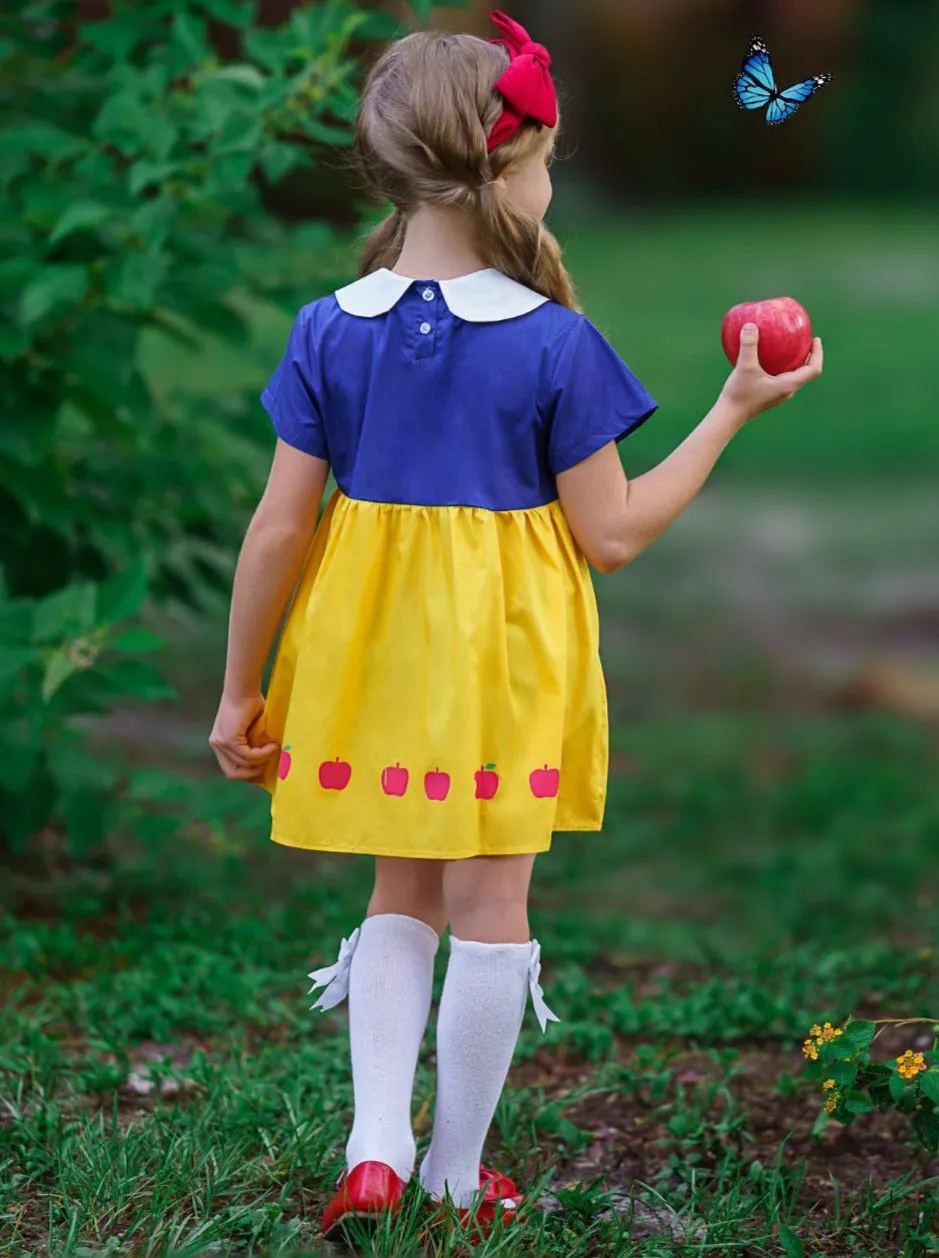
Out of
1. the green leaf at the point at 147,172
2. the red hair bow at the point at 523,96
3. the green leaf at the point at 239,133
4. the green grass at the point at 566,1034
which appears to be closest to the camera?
the red hair bow at the point at 523,96

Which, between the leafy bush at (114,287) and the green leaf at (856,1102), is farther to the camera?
the leafy bush at (114,287)

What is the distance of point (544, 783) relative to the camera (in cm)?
230

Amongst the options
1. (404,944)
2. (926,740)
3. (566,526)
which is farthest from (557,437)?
(926,740)

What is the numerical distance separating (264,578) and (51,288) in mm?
1116

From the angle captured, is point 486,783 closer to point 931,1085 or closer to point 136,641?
point 931,1085

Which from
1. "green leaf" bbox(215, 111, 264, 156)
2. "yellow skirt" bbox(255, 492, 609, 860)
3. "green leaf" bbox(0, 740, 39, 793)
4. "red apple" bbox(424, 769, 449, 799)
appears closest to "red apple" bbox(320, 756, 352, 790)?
"yellow skirt" bbox(255, 492, 609, 860)

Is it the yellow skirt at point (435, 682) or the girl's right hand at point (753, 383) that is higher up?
the girl's right hand at point (753, 383)

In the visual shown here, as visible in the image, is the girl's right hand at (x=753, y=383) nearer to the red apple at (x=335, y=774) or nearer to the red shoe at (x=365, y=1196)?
the red apple at (x=335, y=774)

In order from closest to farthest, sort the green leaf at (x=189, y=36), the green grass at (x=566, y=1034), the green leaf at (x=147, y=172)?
the green grass at (x=566, y=1034) < the green leaf at (x=147, y=172) < the green leaf at (x=189, y=36)

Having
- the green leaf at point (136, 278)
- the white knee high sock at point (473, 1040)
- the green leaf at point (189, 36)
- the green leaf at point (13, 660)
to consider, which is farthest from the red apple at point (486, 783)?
the green leaf at point (189, 36)

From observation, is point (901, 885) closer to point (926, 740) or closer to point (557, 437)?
point (926, 740)

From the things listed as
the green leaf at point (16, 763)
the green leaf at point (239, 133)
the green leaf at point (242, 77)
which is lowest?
the green leaf at point (16, 763)

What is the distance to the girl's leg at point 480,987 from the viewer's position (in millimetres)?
2340

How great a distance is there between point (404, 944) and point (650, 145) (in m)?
21.2
